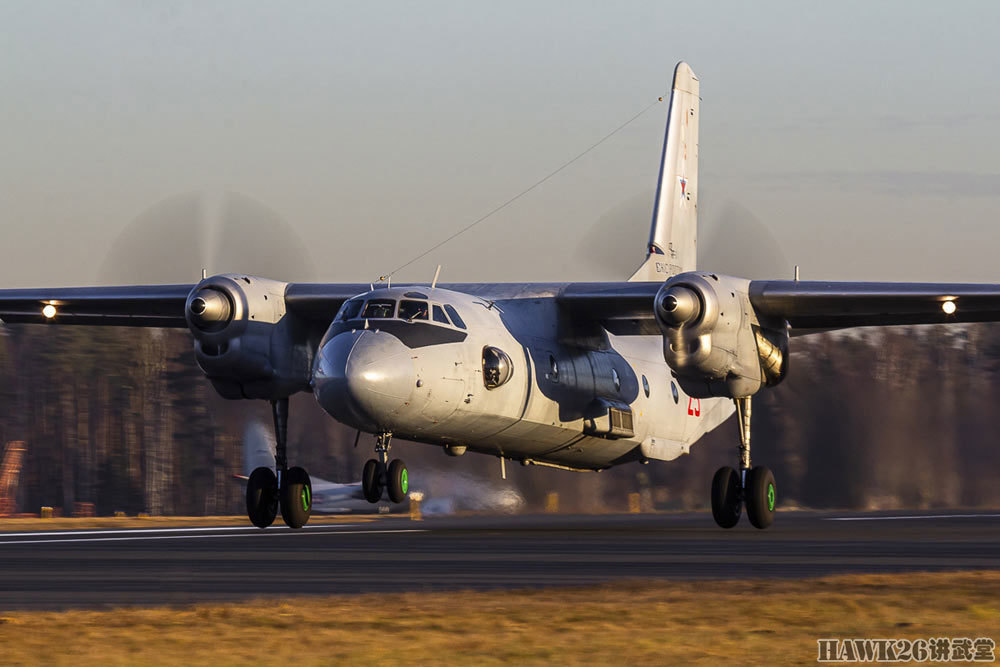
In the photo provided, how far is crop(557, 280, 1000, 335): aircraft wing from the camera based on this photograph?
21984mm

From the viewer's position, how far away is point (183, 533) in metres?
24.3

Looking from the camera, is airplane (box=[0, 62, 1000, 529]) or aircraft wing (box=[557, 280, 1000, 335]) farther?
aircraft wing (box=[557, 280, 1000, 335])

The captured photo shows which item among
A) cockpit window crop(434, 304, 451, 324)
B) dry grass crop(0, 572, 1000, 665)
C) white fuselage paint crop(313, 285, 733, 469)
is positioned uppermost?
cockpit window crop(434, 304, 451, 324)

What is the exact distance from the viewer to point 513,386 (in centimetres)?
2106

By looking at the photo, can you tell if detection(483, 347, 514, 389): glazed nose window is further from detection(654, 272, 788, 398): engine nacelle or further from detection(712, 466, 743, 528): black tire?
detection(712, 466, 743, 528): black tire

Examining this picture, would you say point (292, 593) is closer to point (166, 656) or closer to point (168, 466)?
point (166, 656)

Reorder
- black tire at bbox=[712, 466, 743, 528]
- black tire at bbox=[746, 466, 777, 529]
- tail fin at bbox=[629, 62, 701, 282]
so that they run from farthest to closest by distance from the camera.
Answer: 1. tail fin at bbox=[629, 62, 701, 282]
2. black tire at bbox=[712, 466, 743, 528]
3. black tire at bbox=[746, 466, 777, 529]

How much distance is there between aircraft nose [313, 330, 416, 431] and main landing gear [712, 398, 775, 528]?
6298 millimetres

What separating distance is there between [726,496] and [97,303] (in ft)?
36.6

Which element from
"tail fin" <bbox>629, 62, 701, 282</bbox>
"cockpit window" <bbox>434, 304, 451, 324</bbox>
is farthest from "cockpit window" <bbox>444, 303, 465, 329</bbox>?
"tail fin" <bbox>629, 62, 701, 282</bbox>

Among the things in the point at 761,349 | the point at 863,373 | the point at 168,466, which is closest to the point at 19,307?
the point at 761,349

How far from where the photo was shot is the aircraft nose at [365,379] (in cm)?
1836

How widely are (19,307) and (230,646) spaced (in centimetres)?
1749

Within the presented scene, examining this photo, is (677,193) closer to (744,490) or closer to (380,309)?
(744,490)
